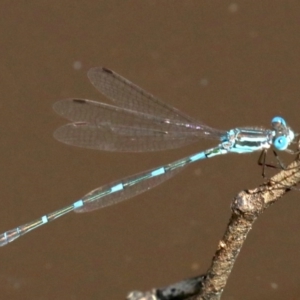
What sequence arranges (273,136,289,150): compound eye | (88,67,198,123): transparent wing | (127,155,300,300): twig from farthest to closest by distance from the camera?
(88,67,198,123): transparent wing < (273,136,289,150): compound eye < (127,155,300,300): twig

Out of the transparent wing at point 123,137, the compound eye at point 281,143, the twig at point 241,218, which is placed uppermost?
the transparent wing at point 123,137

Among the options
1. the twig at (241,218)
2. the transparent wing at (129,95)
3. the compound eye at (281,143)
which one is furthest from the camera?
the transparent wing at (129,95)

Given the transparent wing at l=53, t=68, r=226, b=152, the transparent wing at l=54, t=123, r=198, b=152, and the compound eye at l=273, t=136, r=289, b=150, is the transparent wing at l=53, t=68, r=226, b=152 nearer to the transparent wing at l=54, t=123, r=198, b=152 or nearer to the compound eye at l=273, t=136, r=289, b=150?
the transparent wing at l=54, t=123, r=198, b=152

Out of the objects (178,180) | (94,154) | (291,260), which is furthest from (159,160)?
(291,260)

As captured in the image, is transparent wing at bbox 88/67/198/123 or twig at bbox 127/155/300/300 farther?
transparent wing at bbox 88/67/198/123

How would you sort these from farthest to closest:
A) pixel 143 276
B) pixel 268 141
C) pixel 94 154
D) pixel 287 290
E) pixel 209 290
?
pixel 94 154 < pixel 143 276 < pixel 287 290 < pixel 268 141 < pixel 209 290

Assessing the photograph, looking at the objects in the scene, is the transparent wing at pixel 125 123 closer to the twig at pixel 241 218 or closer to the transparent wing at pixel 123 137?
the transparent wing at pixel 123 137

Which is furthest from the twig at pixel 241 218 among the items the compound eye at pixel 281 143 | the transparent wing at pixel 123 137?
the transparent wing at pixel 123 137

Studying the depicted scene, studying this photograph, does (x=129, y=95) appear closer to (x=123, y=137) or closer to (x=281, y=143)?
(x=123, y=137)

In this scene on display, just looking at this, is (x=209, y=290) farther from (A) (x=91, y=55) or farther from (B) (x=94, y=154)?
(A) (x=91, y=55)

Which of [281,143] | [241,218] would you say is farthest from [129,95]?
[241,218]

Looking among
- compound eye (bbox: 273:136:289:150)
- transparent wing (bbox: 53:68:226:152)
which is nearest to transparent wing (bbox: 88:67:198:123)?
transparent wing (bbox: 53:68:226:152)
